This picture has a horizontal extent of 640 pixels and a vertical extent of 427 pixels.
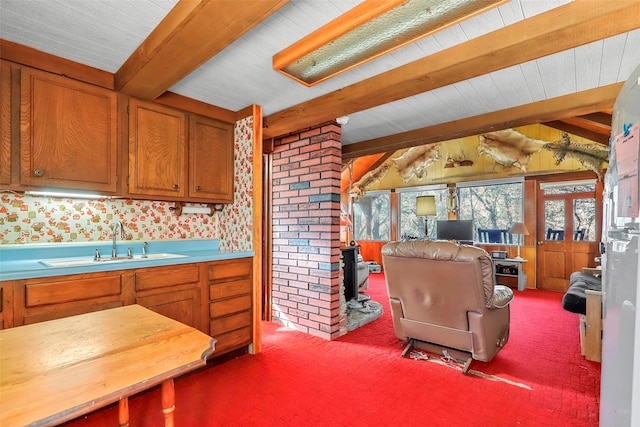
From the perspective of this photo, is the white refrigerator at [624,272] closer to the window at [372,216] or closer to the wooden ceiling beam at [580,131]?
the wooden ceiling beam at [580,131]

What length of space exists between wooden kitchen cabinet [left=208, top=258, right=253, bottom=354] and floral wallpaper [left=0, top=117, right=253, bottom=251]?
0.27 meters

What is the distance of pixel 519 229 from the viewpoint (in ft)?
17.9

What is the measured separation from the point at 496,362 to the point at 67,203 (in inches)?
Result: 146

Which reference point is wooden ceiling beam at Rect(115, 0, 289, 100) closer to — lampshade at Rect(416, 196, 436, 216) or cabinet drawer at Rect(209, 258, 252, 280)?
cabinet drawer at Rect(209, 258, 252, 280)

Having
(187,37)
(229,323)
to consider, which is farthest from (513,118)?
(229,323)

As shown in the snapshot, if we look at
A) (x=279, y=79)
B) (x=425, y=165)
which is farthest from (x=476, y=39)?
(x=425, y=165)

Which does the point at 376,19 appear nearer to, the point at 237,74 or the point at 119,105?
the point at 237,74

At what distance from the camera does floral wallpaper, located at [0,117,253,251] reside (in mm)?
2188

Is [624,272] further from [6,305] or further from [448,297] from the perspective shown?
[6,305]

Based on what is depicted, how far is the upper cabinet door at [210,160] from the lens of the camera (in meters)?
2.79

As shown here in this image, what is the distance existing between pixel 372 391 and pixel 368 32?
2.29 meters

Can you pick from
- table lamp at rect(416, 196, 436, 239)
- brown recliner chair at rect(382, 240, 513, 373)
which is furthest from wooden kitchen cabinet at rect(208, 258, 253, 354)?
table lamp at rect(416, 196, 436, 239)

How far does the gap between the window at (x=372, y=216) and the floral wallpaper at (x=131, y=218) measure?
5367 millimetres

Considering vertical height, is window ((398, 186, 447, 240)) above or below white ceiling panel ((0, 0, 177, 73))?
below
